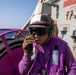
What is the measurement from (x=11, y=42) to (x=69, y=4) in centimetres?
87

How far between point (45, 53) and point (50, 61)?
0.08 m

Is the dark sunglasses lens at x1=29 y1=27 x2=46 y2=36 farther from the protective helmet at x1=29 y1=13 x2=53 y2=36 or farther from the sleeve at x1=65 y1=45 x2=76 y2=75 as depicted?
the sleeve at x1=65 y1=45 x2=76 y2=75

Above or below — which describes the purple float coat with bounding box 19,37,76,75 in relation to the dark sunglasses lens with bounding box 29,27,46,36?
below

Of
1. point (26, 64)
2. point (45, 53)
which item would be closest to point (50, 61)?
point (45, 53)

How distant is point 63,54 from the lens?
222 centimetres

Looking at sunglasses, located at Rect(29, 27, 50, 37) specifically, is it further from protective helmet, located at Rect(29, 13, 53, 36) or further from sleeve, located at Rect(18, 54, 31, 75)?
sleeve, located at Rect(18, 54, 31, 75)

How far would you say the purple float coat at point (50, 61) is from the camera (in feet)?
7.22

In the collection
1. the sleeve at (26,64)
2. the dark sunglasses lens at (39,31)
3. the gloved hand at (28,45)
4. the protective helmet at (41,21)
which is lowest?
the sleeve at (26,64)

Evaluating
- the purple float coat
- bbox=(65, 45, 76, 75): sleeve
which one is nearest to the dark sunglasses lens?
the purple float coat

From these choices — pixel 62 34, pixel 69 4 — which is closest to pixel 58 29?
pixel 62 34

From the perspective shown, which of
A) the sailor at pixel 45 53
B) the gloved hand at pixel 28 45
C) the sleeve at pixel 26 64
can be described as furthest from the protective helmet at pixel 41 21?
the sleeve at pixel 26 64

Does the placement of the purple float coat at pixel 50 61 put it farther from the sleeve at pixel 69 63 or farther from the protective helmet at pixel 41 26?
the protective helmet at pixel 41 26

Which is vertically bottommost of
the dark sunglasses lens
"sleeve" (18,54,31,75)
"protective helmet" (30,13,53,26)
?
"sleeve" (18,54,31,75)

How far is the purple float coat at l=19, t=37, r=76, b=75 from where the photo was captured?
2199mm
